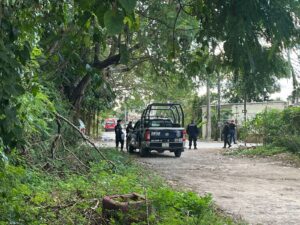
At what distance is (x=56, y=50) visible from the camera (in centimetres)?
612

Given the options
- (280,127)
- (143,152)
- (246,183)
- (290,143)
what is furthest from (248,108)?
(246,183)

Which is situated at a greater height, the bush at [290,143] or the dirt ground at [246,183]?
the bush at [290,143]

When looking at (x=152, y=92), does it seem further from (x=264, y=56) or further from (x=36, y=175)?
(x=264, y=56)

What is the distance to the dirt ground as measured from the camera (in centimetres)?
809

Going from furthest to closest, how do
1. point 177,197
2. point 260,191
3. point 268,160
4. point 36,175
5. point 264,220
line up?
point 268,160
point 260,191
point 36,175
point 264,220
point 177,197

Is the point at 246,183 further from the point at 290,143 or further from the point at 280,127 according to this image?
the point at 280,127

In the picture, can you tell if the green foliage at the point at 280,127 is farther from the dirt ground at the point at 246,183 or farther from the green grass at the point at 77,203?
the green grass at the point at 77,203

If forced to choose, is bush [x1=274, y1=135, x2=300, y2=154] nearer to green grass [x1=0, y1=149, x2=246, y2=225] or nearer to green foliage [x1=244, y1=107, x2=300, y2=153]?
green foliage [x1=244, y1=107, x2=300, y2=153]

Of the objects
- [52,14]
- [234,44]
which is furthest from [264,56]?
[52,14]

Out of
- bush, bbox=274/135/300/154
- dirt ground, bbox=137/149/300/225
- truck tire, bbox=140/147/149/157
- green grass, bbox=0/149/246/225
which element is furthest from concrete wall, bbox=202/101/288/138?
green grass, bbox=0/149/246/225

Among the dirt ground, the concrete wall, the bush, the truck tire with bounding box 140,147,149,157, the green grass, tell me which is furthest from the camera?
the concrete wall

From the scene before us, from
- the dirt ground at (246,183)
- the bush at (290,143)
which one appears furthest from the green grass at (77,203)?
the bush at (290,143)

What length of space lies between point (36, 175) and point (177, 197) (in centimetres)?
312

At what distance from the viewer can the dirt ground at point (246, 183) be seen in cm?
809
